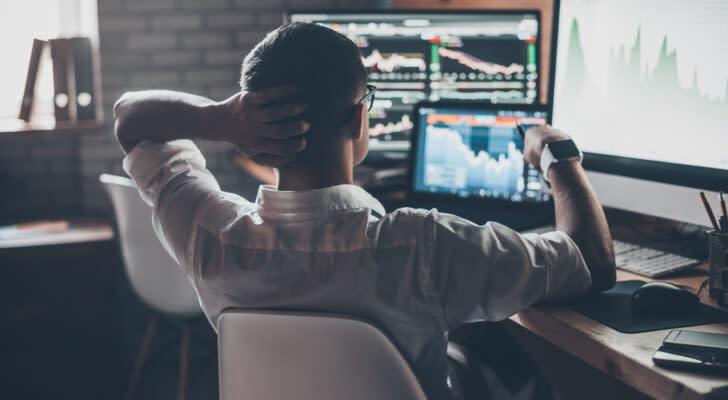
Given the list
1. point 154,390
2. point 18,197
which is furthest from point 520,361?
point 18,197

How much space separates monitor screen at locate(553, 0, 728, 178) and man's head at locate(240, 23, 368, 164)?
2.21 ft

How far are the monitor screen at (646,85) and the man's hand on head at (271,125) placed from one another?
2.53 feet

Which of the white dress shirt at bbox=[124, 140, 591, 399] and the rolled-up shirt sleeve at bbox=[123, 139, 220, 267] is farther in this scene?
the rolled-up shirt sleeve at bbox=[123, 139, 220, 267]

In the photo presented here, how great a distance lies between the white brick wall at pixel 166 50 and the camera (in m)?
2.73

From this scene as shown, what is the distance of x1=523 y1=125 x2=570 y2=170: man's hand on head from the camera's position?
1.25 metres

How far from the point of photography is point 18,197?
2766 millimetres

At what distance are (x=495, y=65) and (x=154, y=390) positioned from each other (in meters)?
1.70

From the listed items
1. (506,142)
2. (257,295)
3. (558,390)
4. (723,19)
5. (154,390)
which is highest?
(723,19)

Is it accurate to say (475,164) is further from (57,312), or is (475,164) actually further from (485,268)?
(57,312)

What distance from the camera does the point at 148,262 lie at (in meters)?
2.09

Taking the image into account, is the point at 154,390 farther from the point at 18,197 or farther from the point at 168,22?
the point at 168,22

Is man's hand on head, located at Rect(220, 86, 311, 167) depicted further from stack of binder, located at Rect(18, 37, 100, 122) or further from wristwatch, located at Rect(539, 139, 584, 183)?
stack of binder, located at Rect(18, 37, 100, 122)

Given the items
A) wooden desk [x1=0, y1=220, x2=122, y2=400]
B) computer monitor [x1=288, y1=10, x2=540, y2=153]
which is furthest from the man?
wooden desk [x1=0, y1=220, x2=122, y2=400]

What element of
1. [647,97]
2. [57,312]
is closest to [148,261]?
[57,312]
